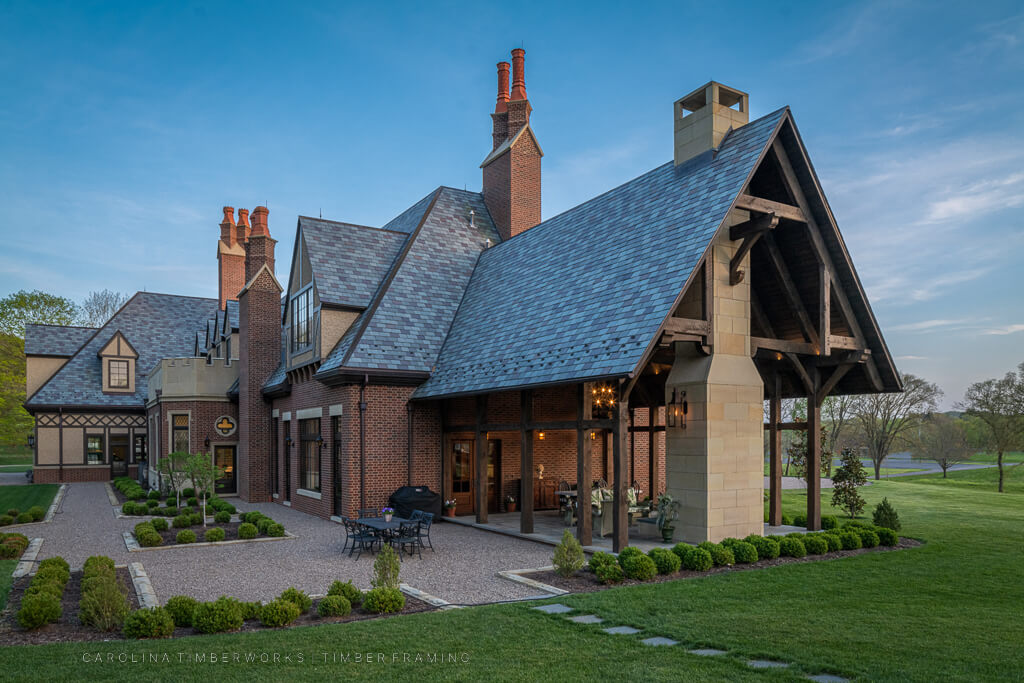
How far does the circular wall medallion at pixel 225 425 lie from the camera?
84.2 ft

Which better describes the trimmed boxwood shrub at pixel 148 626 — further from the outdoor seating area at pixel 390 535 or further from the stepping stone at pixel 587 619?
the outdoor seating area at pixel 390 535

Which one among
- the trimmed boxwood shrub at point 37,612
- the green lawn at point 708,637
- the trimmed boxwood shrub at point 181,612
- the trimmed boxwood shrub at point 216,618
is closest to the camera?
the green lawn at point 708,637

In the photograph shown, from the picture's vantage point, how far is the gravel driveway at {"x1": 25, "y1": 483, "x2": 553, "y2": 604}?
10508 mm

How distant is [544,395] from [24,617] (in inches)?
547

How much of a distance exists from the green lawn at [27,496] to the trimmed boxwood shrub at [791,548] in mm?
21382

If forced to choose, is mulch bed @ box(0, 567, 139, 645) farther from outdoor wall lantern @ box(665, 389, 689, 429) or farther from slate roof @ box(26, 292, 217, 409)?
slate roof @ box(26, 292, 217, 409)

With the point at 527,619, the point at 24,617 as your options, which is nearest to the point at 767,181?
the point at 527,619

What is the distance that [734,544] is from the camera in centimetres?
1189

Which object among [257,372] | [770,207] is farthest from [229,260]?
[770,207]

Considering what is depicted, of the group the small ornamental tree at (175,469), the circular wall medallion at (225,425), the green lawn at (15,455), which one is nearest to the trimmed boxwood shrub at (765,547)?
the small ornamental tree at (175,469)

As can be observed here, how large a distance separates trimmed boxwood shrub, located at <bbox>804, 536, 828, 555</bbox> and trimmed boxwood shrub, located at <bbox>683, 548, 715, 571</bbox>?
260 cm

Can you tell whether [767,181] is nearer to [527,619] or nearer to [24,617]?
[527,619]

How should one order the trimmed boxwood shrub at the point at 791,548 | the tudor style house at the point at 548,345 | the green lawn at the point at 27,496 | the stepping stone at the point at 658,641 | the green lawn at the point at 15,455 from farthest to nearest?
the green lawn at the point at 15,455 → the green lawn at the point at 27,496 → the tudor style house at the point at 548,345 → the trimmed boxwood shrub at the point at 791,548 → the stepping stone at the point at 658,641

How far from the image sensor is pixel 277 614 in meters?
8.11
